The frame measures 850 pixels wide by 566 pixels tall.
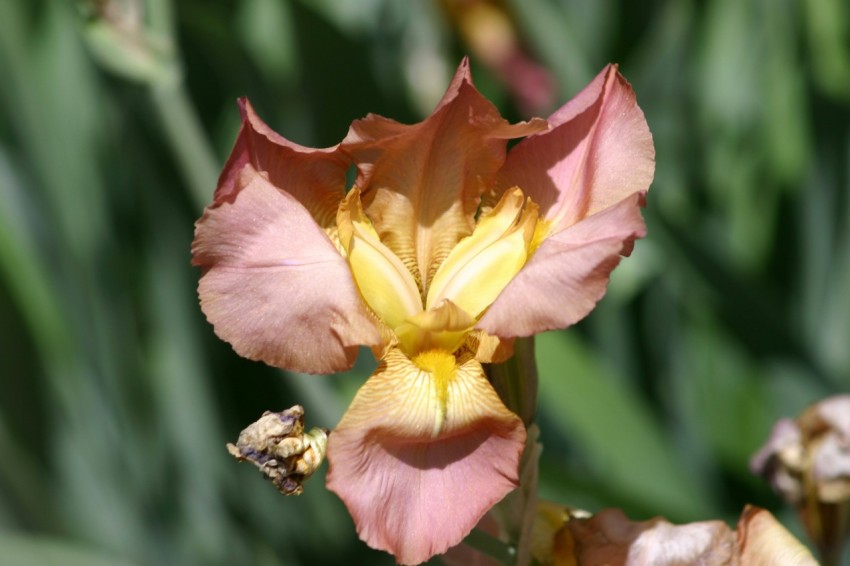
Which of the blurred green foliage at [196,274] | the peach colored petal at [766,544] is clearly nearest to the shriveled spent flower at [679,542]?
the peach colored petal at [766,544]

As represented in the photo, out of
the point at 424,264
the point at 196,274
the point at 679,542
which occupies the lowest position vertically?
the point at 196,274

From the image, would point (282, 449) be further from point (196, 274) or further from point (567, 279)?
point (196, 274)

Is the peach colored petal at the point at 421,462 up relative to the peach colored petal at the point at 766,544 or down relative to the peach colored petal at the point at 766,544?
up

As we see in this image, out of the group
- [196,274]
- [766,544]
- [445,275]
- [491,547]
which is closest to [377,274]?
[445,275]

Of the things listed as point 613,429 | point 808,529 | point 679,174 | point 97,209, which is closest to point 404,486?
point 808,529

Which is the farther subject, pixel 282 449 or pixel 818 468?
pixel 818 468

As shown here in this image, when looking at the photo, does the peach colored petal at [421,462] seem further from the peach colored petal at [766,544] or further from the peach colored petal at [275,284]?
the peach colored petal at [766,544]

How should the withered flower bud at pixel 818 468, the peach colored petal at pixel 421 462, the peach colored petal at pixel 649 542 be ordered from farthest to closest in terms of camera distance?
the withered flower bud at pixel 818 468
the peach colored petal at pixel 649 542
the peach colored petal at pixel 421 462
